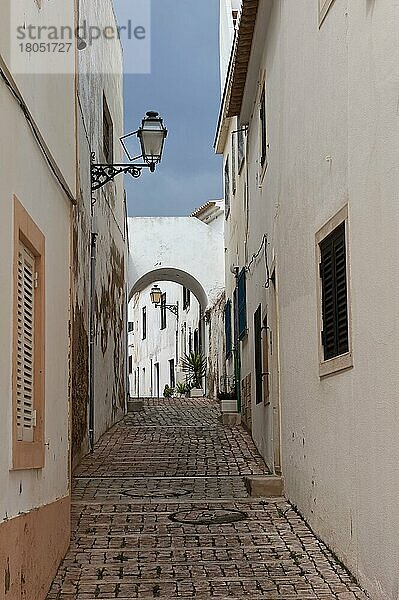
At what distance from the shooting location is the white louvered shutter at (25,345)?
6.42 meters

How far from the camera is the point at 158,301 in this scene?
1420 inches

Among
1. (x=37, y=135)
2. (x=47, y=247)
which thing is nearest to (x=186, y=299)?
(x=47, y=247)

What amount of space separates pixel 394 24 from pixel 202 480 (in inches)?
297

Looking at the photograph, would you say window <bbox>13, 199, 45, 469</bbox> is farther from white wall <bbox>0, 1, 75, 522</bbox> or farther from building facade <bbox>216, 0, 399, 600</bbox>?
building facade <bbox>216, 0, 399, 600</bbox>

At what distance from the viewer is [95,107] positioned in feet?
55.8

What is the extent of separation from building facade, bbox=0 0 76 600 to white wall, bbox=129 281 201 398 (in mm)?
26227

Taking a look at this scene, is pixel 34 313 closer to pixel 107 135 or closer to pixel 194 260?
pixel 107 135

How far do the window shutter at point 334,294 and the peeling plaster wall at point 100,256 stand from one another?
530 cm

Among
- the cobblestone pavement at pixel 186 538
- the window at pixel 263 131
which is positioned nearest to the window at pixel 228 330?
the cobblestone pavement at pixel 186 538

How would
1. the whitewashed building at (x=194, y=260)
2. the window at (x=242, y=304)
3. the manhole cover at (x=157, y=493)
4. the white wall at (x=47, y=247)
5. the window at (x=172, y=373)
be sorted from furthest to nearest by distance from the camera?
the window at (x=172, y=373) < the whitewashed building at (x=194, y=260) < the window at (x=242, y=304) < the manhole cover at (x=157, y=493) < the white wall at (x=47, y=247)

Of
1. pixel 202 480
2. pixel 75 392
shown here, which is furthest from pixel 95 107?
pixel 202 480

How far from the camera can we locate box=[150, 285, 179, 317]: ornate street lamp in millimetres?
35812

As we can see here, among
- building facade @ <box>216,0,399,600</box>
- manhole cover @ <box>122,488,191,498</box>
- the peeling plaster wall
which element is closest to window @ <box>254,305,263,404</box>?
building facade @ <box>216,0,399,600</box>

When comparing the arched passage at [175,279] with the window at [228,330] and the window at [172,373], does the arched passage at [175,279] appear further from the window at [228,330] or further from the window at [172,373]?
the window at [172,373]
